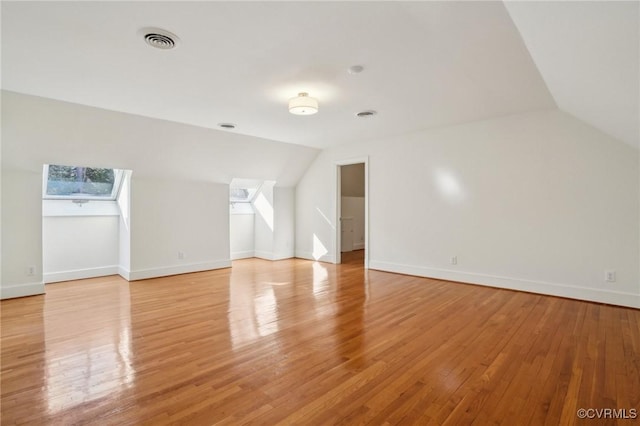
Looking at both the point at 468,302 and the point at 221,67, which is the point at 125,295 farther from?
the point at 468,302

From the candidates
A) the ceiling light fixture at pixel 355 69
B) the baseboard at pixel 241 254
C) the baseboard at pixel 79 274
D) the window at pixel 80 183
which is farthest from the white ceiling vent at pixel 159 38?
the baseboard at pixel 241 254

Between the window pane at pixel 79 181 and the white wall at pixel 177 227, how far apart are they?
2.74 feet

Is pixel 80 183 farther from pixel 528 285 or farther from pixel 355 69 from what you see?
pixel 528 285

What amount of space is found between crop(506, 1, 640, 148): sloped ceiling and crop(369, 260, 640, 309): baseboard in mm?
1778

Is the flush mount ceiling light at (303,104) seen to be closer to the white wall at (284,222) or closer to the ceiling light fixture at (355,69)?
the ceiling light fixture at (355,69)

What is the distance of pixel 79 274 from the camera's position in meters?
5.12

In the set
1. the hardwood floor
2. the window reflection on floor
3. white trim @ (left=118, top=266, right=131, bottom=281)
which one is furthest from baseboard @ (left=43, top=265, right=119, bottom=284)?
the window reflection on floor

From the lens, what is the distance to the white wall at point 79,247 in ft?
16.1

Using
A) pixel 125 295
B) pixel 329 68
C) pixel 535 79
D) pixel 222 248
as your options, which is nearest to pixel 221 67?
pixel 329 68

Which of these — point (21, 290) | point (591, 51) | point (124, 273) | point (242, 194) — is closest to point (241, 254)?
point (242, 194)

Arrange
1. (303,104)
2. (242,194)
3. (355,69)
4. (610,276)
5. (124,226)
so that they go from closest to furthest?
1. (355,69)
2. (303,104)
3. (610,276)
4. (124,226)
5. (242,194)

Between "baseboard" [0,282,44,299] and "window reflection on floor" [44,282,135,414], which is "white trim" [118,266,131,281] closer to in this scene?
"baseboard" [0,282,44,299]

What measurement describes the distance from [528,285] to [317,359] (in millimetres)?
3338

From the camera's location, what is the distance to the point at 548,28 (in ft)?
6.37
